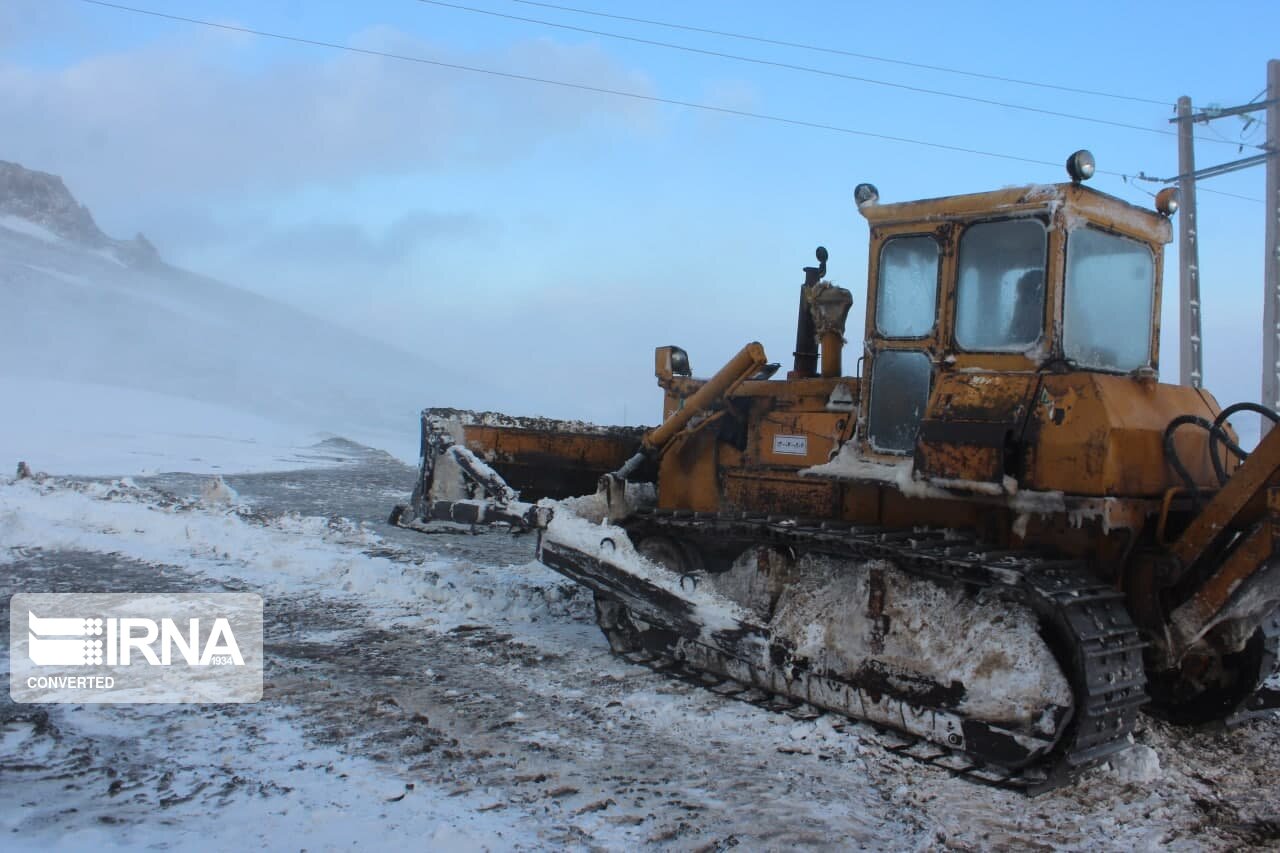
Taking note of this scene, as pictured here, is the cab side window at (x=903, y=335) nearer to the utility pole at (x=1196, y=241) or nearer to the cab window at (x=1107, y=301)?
the cab window at (x=1107, y=301)

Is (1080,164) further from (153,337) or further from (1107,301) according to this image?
(153,337)

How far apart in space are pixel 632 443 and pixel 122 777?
4502 millimetres

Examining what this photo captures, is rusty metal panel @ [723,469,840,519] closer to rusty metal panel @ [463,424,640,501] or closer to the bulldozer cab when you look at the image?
the bulldozer cab

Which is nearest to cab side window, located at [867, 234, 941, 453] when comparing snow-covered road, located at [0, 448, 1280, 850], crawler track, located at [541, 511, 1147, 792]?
crawler track, located at [541, 511, 1147, 792]

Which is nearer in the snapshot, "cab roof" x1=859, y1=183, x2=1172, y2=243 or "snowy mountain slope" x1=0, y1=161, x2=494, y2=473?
"cab roof" x1=859, y1=183, x2=1172, y2=243

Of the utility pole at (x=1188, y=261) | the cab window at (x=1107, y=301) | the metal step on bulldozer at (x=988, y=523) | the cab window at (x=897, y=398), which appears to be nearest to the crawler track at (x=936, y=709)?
the metal step on bulldozer at (x=988, y=523)

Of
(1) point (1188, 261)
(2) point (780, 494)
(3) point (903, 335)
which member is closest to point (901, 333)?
(3) point (903, 335)

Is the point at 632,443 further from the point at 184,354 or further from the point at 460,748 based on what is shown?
the point at 184,354

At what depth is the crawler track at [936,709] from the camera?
14.0 ft

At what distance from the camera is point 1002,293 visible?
5.09 meters

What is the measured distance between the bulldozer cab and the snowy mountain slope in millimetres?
20873

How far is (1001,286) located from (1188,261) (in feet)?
34.0

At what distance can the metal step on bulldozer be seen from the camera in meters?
4.48

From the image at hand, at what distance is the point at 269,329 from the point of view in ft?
244
